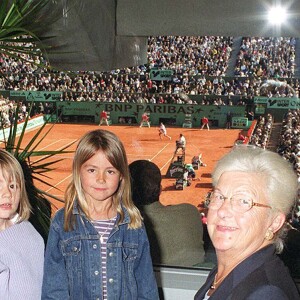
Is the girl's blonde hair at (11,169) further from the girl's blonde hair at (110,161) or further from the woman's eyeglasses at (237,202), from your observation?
the woman's eyeglasses at (237,202)

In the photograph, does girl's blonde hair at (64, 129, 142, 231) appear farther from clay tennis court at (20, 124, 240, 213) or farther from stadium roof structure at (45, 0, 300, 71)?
clay tennis court at (20, 124, 240, 213)

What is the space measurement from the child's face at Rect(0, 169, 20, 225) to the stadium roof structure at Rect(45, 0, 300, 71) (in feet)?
3.61

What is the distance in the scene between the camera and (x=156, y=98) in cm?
489

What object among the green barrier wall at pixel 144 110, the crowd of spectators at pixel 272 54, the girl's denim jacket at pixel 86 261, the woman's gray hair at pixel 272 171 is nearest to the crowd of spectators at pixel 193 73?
the crowd of spectators at pixel 272 54

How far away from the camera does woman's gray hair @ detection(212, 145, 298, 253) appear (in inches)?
51.2

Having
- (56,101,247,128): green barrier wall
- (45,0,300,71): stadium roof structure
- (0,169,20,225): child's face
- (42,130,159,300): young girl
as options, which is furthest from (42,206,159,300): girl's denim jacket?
(56,101,247,128): green barrier wall

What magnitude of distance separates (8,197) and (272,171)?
904mm

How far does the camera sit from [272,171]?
1307mm

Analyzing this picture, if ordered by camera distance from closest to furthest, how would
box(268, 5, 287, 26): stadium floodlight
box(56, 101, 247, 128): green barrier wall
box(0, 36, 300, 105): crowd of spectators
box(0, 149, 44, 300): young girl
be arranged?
1. box(0, 149, 44, 300): young girl
2. box(268, 5, 287, 26): stadium floodlight
3. box(0, 36, 300, 105): crowd of spectators
4. box(56, 101, 247, 128): green barrier wall

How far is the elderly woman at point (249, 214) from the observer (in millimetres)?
1265

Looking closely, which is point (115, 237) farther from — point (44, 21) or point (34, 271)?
point (44, 21)

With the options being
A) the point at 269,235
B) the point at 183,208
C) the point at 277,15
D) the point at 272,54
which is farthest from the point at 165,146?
the point at 269,235

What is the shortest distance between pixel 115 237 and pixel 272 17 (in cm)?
150

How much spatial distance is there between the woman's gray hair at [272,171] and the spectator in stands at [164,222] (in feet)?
3.25
